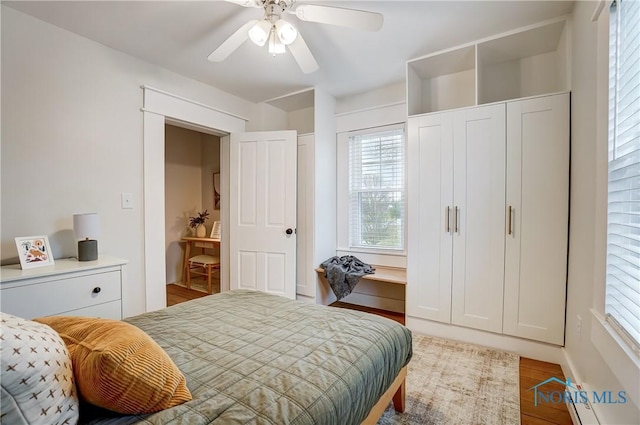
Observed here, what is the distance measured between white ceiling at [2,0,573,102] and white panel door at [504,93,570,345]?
2.31ft

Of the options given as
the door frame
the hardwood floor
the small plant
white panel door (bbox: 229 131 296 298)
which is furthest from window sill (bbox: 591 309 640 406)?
the small plant

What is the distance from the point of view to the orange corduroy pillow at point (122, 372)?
0.75 meters

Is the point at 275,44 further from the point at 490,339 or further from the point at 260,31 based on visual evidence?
the point at 490,339

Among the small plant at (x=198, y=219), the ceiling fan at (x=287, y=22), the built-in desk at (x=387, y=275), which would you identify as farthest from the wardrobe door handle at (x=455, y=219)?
the small plant at (x=198, y=219)

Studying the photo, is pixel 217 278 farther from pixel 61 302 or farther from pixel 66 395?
pixel 66 395

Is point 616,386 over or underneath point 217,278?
over

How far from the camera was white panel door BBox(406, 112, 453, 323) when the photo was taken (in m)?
2.54

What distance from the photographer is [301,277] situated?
11.1ft

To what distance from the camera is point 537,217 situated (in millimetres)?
2168

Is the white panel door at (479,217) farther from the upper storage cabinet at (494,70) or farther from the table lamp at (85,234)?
the table lamp at (85,234)

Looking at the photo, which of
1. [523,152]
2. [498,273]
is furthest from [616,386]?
[523,152]

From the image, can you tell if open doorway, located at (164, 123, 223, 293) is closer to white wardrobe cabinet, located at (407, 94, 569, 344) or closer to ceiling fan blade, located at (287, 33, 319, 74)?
ceiling fan blade, located at (287, 33, 319, 74)

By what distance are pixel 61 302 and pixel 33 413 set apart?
1.41m

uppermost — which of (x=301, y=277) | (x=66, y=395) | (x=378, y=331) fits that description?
(x=66, y=395)
